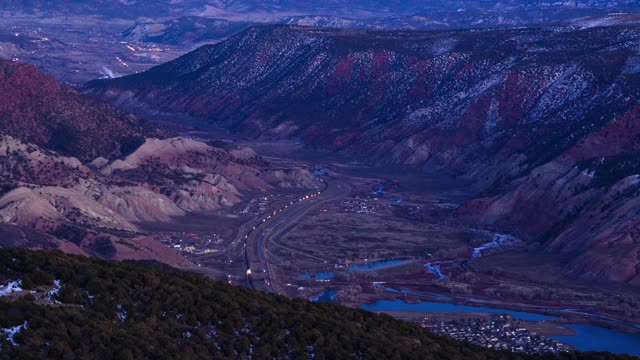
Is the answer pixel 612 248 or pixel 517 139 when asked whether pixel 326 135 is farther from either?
pixel 612 248

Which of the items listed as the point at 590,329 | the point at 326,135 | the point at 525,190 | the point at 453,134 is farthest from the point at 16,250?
the point at 326,135

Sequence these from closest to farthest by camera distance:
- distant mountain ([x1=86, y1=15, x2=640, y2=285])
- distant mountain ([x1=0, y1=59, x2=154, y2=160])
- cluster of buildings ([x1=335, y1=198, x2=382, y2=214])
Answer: distant mountain ([x1=86, y1=15, x2=640, y2=285]) → cluster of buildings ([x1=335, y1=198, x2=382, y2=214]) → distant mountain ([x1=0, y1=59, x2=154, y2=160])

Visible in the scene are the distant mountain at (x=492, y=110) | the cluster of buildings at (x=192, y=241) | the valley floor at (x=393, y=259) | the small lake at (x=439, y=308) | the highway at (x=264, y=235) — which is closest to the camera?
the small lake at (x=439, y=308)

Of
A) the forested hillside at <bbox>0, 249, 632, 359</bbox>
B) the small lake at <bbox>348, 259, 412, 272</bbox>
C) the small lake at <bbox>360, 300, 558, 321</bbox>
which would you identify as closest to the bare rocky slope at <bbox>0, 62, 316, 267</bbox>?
the small lake at <bbox>348, 259, 412, 272</bbox>

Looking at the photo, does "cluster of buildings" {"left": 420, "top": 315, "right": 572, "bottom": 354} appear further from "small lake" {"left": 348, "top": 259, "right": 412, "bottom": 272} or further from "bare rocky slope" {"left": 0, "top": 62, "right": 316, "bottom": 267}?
"bare rocky slope" {"left": 0, "top": 62, "right": 316, "bottom": 267}

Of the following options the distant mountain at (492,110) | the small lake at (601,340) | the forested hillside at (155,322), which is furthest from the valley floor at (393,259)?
the forested hillside at (155,322)

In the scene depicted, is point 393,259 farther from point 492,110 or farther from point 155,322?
point 155,322

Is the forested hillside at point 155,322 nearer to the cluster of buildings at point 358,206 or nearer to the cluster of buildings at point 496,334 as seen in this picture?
the cluster of buildings at point 496,334
